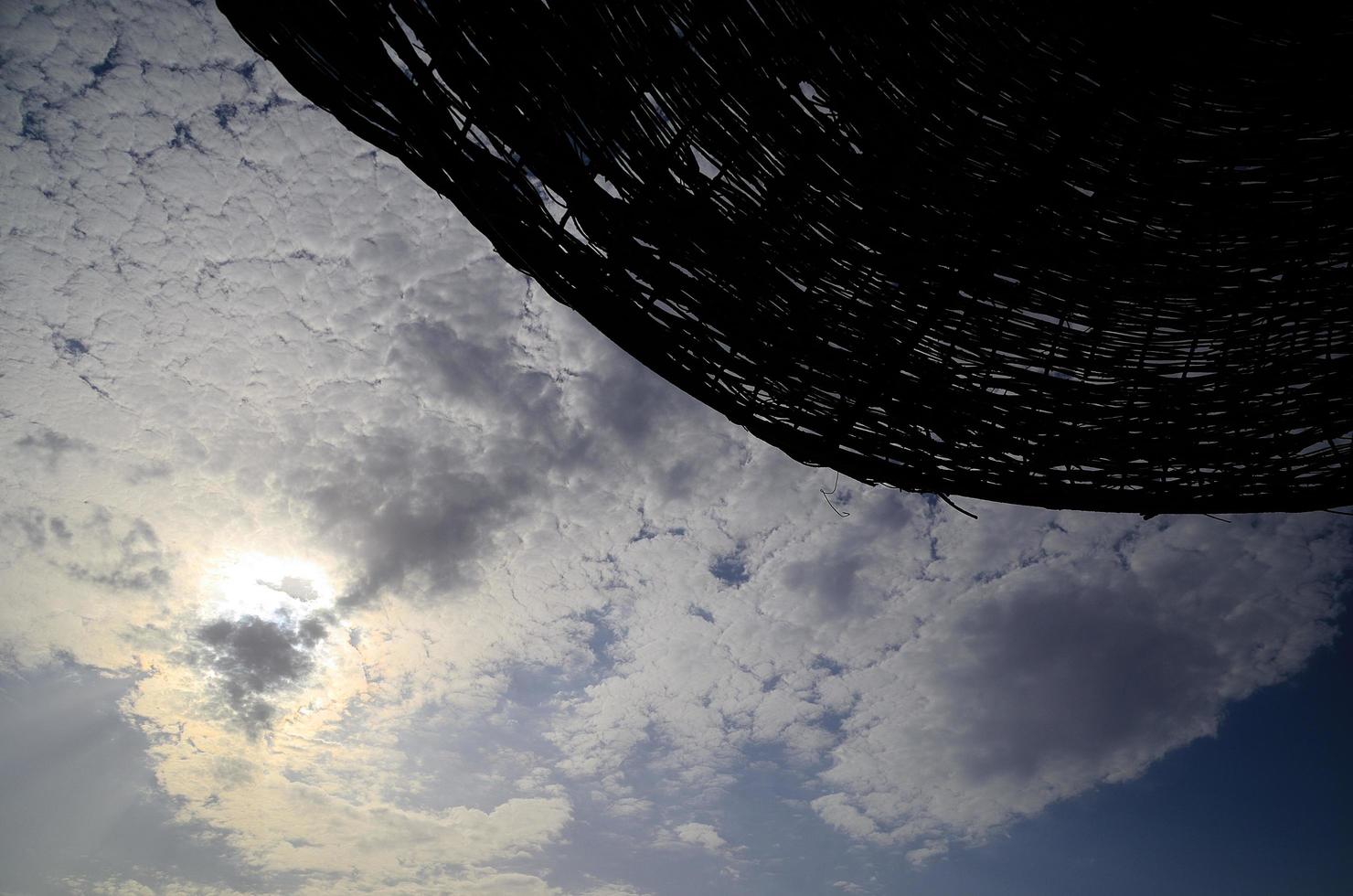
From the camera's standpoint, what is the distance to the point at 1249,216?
3.10 feet

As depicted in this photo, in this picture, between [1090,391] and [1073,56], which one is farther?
[1090,391]

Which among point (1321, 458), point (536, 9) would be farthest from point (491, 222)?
point (1321, 458)

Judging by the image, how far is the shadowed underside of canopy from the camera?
705 millimetres

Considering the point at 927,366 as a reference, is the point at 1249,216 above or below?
above

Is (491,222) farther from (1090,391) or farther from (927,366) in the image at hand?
(1090,391)

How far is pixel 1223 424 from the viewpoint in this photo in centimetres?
105

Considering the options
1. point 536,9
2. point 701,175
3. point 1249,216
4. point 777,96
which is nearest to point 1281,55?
point 1249,216

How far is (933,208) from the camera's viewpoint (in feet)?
2.92

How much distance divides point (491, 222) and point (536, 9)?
22cm

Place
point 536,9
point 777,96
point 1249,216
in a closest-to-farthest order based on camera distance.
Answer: point 536,9, point 777,96, point 1249,216

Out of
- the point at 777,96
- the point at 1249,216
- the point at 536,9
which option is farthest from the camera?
the point at 1249,216

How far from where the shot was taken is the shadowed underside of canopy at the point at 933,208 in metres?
0.70

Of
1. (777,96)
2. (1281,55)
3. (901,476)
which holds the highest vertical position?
(1281,55)

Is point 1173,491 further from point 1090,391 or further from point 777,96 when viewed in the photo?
point 777,96
